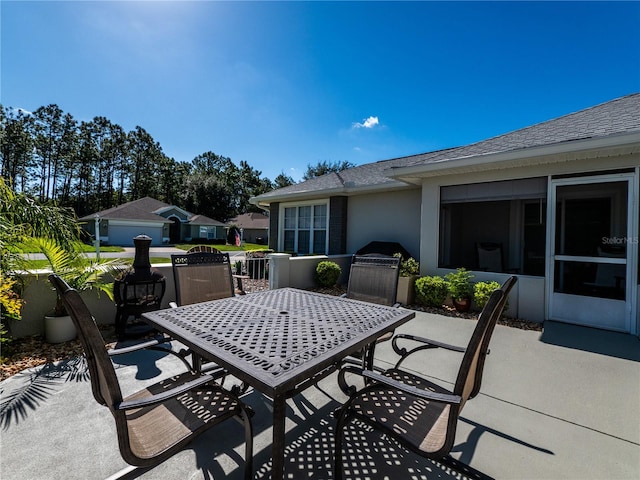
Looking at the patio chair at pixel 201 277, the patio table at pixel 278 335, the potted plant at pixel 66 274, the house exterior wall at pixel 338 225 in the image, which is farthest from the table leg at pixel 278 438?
the house exterior wall at pixel 338 225

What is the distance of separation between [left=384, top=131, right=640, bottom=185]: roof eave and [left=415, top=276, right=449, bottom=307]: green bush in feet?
8.25

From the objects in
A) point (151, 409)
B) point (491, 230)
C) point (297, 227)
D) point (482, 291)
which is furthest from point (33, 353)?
point (491, 230)

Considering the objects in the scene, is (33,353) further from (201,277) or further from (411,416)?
(411,416)

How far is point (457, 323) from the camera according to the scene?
5391mm

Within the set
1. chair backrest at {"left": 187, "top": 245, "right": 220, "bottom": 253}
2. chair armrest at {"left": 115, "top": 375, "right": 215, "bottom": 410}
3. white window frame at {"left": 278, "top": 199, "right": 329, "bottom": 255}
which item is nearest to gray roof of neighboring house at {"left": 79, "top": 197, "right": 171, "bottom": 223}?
white window frame at {"left": 278, "top": 199, "right": 329, "bottom": 255}

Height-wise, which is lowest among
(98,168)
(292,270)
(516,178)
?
(292,270)

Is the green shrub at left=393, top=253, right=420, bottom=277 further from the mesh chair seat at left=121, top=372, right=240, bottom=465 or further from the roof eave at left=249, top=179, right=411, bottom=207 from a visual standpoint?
the mesh chair seat at left=121, top=372, right=240, bottom=465

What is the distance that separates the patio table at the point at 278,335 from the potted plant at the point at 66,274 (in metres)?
2.55

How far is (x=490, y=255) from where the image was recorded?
27.8 feet

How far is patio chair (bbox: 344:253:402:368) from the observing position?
3.55 metres

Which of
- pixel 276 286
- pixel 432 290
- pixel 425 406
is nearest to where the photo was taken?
pixel 425 406

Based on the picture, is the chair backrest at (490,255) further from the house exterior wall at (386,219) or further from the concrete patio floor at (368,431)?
the concrete patio floor at (368,431)

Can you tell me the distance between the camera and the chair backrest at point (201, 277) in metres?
3.28

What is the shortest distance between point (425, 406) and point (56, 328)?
4.84 m
